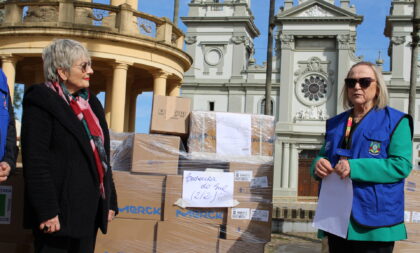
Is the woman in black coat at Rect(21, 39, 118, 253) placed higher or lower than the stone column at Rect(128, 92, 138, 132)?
lower

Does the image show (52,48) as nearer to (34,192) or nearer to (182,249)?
(34,192)

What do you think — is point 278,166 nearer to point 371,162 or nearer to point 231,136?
point 231,136

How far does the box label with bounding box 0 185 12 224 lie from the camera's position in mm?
4551

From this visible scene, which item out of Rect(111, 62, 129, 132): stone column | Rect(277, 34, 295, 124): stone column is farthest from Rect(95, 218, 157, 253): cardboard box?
Rect(277, 34, 295, 124): stone column

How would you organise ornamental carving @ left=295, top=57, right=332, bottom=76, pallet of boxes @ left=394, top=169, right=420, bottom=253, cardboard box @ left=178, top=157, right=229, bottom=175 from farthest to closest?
1. ornamental carving @ left=295, top=57, right=332, bottom=76
2. cardboard box @ left=178, top=157, right=229, bottom=175
3. pallet of boxes @ left=394, top=169, right=420, bottom=253

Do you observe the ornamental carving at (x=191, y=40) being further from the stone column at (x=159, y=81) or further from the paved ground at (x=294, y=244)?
the paved ground at (x=294, y=244)

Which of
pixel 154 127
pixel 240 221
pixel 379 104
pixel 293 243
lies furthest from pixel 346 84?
pixel 293 243

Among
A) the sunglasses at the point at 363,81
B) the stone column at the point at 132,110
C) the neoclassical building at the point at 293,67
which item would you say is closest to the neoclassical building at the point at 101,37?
the stone column at the point at 132,110

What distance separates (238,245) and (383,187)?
256 cm

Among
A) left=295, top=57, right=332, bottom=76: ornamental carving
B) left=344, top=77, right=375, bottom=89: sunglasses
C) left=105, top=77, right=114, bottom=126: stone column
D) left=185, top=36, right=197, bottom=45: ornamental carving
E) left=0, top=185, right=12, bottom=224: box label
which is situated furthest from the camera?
left=185, top=36, right=197, bottom=45: ornamental carving

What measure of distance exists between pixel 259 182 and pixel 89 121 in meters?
2.43

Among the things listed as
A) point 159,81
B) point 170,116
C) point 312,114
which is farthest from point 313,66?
point 170,116

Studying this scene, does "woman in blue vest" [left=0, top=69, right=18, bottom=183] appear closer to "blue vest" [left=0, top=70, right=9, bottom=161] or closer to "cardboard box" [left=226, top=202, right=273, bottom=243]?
"blue vest" [left=0, top=70, right=9, bottom=161]

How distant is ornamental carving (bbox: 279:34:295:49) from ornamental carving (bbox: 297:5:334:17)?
1.68m
